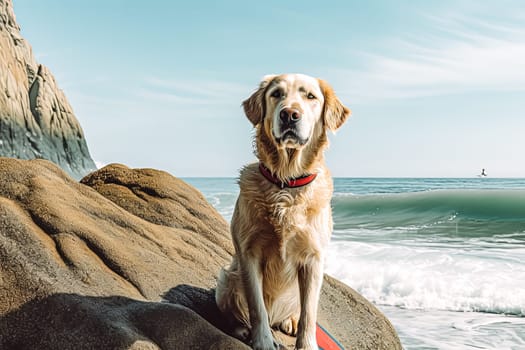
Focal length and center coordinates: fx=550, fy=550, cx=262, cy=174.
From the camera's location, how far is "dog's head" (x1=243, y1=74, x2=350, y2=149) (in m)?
3.48

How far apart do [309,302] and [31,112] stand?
39017 millimetres

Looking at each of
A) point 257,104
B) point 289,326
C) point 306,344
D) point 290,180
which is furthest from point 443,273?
point 257,104

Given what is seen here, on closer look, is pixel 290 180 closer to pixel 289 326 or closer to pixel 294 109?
pixel 294 109

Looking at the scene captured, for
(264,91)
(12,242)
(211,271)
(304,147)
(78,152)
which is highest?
(264,91)

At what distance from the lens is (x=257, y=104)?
377cm

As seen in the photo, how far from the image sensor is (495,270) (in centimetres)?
1173

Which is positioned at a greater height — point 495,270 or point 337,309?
point 337,309

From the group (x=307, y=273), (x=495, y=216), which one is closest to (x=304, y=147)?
(x=307, y=273)

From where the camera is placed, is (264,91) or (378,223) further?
(378,223)

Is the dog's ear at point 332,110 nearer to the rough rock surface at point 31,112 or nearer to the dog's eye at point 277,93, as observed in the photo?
the dog's eye at point 277,93

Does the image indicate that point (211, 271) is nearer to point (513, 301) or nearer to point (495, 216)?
point (513, 301)

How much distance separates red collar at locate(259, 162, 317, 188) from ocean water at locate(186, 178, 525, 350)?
4493 millimetres

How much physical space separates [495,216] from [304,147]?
2081cm

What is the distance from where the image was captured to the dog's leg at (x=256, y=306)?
346cm
